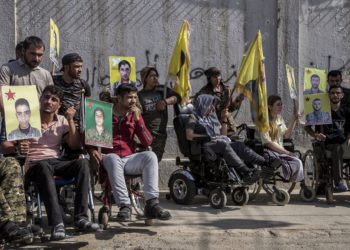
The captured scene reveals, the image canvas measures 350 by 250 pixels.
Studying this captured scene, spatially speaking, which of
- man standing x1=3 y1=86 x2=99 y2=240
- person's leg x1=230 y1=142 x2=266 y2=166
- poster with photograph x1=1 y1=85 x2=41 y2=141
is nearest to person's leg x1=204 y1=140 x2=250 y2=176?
person's leg x1=230 y1=142 x2=266 y2=166

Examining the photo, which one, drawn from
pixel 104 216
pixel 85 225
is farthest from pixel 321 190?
pixel 85 225

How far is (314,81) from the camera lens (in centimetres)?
828

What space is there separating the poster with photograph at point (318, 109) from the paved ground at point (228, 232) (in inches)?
48.7

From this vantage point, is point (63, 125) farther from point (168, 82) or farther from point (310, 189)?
point (310, 189)

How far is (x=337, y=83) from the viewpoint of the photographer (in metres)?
8.13

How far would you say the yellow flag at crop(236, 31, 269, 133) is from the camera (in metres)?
7.52

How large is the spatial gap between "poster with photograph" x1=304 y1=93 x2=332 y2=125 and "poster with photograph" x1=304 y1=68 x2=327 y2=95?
11.0 inches

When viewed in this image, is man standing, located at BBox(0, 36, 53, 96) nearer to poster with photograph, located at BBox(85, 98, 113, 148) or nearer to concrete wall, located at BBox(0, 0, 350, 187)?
poster with photograph, located at BBox(85, 98, 113, 148)

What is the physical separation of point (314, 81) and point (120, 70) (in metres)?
2.63

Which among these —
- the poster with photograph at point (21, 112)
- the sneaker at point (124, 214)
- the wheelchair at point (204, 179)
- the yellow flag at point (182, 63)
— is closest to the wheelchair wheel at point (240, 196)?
the wheelchair at point (204, 179)

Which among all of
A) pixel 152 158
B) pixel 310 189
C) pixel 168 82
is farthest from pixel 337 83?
pixel 152 158

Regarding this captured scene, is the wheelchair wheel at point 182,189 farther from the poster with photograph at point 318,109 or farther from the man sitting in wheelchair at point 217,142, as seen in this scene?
the poster with photograph at point 318,109

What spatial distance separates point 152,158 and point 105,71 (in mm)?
3419

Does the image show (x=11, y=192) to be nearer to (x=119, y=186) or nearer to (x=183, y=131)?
(x=119, y=186)
